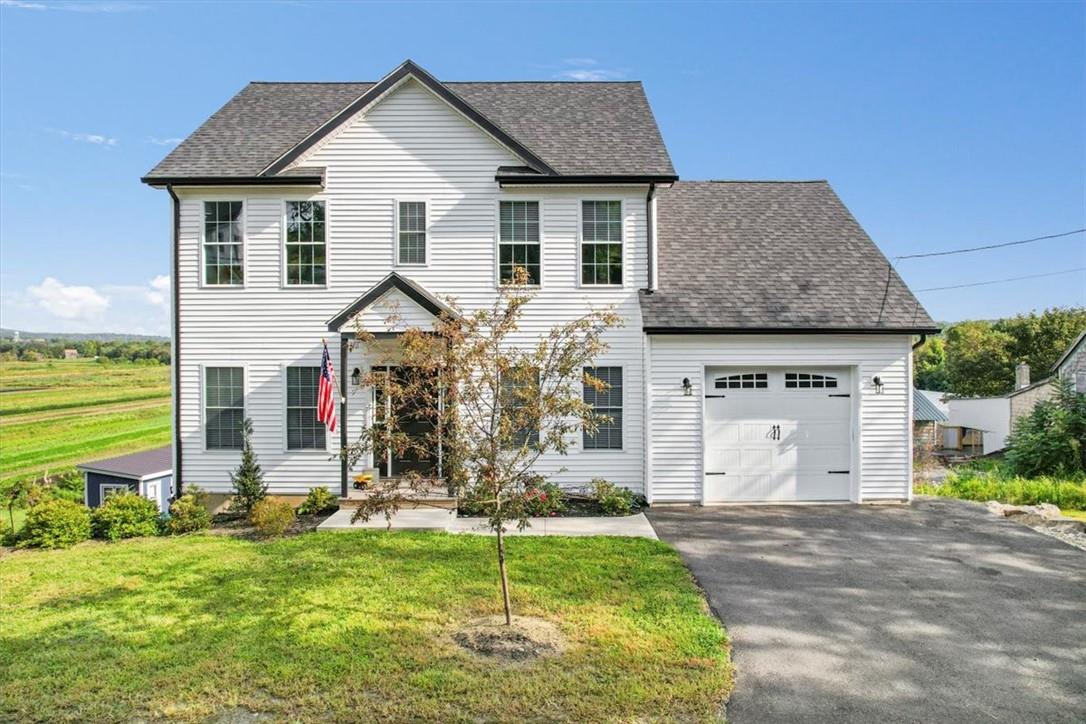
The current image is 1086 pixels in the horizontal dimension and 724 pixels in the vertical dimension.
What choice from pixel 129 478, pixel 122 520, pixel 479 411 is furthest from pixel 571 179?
pixel 129 478

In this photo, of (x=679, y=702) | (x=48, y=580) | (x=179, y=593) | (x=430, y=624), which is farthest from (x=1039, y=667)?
(x=48, y=580)

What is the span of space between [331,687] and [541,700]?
1.75 m

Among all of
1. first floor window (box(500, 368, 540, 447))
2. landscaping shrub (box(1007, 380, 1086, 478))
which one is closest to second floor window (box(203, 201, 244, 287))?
first floor window (box(500, 368, 540, 447))

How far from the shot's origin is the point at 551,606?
6.98m

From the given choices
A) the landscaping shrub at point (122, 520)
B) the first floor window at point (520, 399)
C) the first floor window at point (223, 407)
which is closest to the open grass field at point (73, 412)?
the first floor window at point (223, 407)

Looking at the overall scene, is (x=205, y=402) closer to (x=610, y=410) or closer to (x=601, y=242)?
(x=610, y=410)

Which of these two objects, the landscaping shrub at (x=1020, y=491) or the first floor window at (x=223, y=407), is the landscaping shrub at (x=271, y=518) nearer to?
the first floor window at (x=223, y=407)

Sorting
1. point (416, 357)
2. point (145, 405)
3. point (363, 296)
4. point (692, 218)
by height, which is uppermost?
point (692, 218)

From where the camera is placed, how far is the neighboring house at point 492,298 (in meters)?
12.4

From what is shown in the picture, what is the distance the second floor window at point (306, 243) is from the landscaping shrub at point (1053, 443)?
1752 centimetres

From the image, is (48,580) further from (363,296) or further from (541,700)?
(541,700)

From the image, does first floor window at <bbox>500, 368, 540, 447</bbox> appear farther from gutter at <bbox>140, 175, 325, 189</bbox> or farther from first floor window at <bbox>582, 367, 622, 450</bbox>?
gutter at <bbox>140, 175, 325, 189</bbox>

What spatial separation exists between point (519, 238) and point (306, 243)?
4266 mm

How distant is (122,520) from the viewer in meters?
11.1
